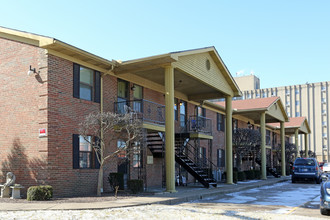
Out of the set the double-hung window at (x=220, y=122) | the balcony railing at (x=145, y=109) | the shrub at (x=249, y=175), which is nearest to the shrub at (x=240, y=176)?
the shrub at (x=249, y=175)

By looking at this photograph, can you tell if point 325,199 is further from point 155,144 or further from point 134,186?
point 155,144

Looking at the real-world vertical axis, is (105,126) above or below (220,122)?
below

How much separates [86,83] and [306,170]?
1716 centimetres

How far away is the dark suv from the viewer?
82.9ft

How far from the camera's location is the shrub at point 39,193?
12.1 metres

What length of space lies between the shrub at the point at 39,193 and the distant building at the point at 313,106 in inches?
3229

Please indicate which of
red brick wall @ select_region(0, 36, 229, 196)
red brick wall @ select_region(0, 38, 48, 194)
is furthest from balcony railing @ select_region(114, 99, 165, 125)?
red brick wall @ select_region(0, 38, 48, 194)

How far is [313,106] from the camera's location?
286 feet

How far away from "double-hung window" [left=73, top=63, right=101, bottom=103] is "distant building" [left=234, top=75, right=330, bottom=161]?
78642 mm

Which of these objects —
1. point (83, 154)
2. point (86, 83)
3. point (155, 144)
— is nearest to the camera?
point (83, 154)

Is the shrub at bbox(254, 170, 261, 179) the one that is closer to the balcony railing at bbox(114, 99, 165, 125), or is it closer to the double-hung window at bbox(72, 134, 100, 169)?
the balcony railing at bbox(114, 99, 165, 125)

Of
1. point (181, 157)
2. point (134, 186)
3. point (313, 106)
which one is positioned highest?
point (313, 106)

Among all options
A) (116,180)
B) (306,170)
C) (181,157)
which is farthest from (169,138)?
(306,170)

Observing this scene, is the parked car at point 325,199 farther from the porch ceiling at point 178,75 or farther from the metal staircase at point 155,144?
the metal staircase at point 155,144
